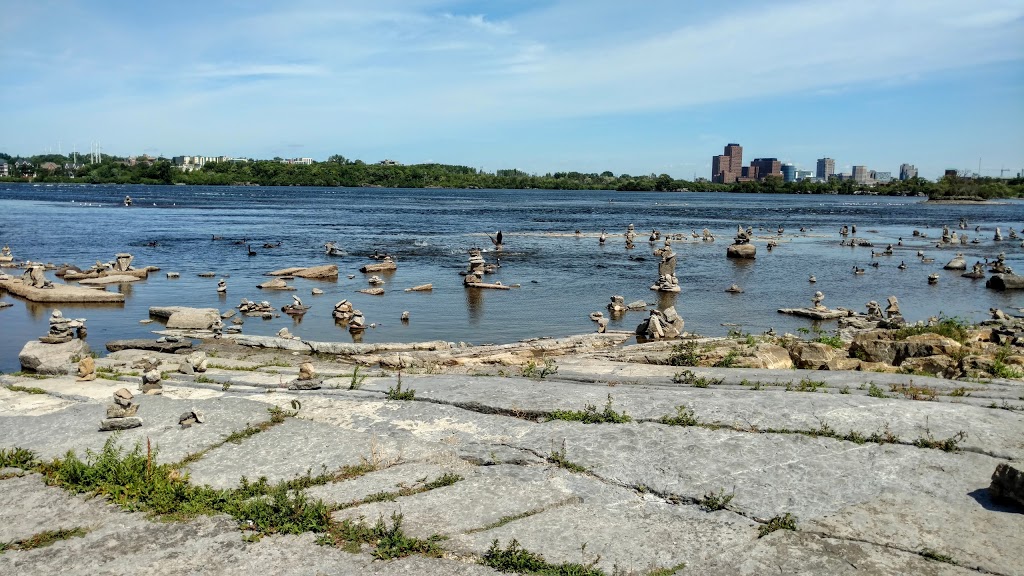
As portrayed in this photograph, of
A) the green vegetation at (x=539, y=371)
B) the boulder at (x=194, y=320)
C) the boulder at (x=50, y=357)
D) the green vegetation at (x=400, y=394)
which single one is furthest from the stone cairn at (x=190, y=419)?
the boulder at (x=194, y=320)

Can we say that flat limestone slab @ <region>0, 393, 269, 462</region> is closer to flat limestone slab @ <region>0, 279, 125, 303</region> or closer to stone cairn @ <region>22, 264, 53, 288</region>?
flat limestone slab @ <region>0, 279, 125, 303</region>

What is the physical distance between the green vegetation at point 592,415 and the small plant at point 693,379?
2364mm

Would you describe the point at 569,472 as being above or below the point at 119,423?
below

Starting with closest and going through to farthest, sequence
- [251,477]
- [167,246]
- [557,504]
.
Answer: [557,504], [251,477], [167,246]

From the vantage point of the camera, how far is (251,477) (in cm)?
736

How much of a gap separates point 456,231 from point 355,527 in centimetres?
6210

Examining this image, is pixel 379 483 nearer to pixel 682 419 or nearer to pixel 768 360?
pixel 682 419

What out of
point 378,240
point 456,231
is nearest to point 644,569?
point 378,240

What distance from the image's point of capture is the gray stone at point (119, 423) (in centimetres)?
857

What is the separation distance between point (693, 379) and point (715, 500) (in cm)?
457

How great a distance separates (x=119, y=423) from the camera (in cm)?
859

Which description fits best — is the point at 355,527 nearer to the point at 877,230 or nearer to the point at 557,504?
the point at 557,504

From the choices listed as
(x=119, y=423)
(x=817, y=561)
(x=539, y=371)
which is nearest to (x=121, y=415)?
(x=119, y=423)

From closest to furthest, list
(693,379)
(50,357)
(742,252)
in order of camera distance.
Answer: (693,379) → (50,357) → (742,252)
